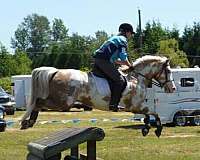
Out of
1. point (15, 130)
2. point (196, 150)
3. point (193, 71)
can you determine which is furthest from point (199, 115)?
point (196, 150)

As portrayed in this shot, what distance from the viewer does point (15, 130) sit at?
25.8m

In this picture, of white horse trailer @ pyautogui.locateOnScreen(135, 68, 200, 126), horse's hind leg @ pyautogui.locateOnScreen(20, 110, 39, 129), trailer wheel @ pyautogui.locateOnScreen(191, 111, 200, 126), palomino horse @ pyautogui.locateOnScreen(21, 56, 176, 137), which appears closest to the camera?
horse's hind leg @ pyautogui.locateOnScreen(20, 110, 39, 129)

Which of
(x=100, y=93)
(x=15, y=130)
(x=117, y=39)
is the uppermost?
(x=117, y=39)

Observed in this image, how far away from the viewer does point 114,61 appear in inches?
448

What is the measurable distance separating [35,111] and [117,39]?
203 centimetres

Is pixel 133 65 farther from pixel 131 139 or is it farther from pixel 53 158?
pixel 131 139

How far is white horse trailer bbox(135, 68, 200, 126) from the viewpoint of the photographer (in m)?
30.3

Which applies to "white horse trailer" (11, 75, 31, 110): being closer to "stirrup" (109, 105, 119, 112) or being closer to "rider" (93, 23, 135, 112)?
"rider" (93, 23, 135, 112)

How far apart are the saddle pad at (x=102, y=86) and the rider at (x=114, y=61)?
0.08m

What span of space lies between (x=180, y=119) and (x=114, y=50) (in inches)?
771

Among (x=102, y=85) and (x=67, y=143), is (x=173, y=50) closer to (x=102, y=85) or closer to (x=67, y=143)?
(x=102, y=85)

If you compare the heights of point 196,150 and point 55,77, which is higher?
point 55,77

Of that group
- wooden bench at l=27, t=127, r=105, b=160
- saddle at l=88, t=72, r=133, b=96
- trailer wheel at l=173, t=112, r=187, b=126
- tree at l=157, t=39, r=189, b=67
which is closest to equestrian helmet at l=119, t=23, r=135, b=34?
saddle at l=88, t=72, r=133, b=96

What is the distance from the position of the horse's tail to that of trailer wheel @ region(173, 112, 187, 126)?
19765 mm
